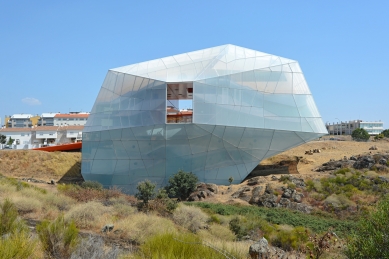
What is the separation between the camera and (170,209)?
59.8 ft

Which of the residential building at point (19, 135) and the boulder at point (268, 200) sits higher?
the residential building at point (19, 135)

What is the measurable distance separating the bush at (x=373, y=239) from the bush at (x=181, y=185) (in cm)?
1944

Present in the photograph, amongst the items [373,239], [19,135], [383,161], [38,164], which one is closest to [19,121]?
[19,135]

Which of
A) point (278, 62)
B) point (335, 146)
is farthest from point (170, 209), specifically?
point (335, 146)

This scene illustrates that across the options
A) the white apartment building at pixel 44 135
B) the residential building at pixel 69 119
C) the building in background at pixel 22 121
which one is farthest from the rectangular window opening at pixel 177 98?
the building in background at pixel 22 121

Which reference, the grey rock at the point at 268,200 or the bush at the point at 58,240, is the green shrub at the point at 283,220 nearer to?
the grey rock at the point at 268,200

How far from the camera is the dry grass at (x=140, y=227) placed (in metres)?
Result: 12.2

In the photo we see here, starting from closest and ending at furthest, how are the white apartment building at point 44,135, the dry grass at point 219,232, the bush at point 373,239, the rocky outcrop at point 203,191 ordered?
1. the bush at point 373,239
2. the dry grass at point 219,232
3. the rocky outcrop at point 203,191
4. the white apartment building at point 44,135

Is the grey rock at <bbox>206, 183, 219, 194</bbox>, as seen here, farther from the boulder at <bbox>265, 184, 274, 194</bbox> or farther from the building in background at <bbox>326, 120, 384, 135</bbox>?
the building in background at <bbox>326, 120, 384, 135</bbox>

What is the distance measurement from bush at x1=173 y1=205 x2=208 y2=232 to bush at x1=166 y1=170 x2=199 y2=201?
873 cm

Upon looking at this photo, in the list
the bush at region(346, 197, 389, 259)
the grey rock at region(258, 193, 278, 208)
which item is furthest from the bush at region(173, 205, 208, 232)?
the bush at region(346, 197, 389, 259)

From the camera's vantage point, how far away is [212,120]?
93.0ft

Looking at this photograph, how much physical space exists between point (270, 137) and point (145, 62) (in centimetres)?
1212

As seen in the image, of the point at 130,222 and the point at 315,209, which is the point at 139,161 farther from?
the point at 130,222
